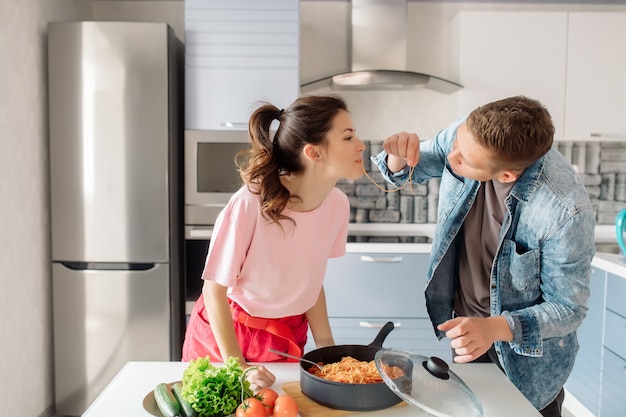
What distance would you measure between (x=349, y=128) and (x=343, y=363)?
0.64 m

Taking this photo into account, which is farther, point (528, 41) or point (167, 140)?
point (528, 41)

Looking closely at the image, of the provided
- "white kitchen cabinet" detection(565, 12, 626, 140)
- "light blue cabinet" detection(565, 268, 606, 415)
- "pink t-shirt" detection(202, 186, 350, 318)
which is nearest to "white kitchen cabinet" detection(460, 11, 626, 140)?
"white kitchen cabinet" detection(565, 12, 626, 140)

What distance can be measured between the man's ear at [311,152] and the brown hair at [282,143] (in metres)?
0.01

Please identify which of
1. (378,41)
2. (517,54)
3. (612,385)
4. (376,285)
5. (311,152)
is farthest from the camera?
(378,41)

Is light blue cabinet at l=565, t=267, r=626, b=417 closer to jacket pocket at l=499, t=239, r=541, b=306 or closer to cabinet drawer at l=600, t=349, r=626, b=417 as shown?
cabinet drawer at l=600, t=349, r=626, b=417

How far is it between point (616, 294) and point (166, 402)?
2288 mm

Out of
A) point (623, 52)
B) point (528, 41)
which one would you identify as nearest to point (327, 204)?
point (528, 41)

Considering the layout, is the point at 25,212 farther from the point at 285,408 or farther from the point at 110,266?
the point at 285,408

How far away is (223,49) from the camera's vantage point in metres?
3.05

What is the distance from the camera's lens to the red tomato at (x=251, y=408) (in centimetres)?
106

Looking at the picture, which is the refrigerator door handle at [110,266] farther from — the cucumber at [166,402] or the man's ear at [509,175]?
the man's ear at [509,175]

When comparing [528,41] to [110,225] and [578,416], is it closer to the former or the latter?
[578,416]

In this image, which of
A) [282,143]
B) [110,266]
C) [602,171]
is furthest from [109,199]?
[602,171]

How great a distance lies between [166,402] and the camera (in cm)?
111
